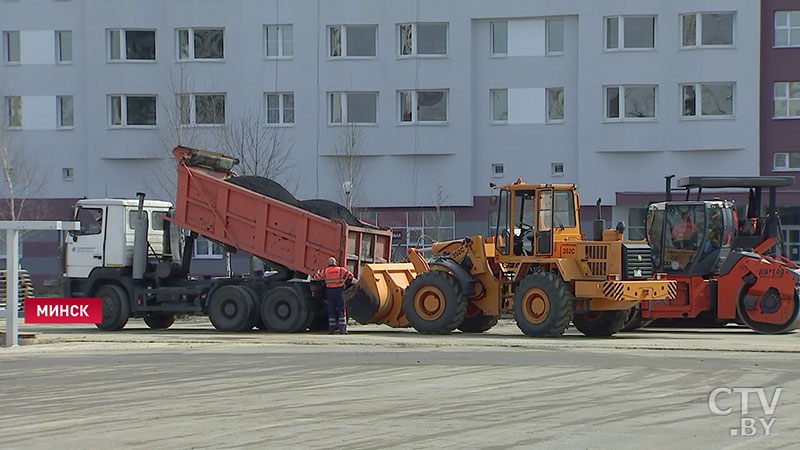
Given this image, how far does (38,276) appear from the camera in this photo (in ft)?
167

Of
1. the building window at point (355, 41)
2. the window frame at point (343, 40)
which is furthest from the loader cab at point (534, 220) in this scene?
the building window at point (355, 41)

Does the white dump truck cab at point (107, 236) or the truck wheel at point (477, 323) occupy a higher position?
the white dump truck cab at point (107, 236)

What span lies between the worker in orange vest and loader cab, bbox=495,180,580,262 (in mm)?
3067

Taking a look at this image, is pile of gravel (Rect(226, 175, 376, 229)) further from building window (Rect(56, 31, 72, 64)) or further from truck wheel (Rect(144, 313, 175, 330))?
building window (Rect(56, 31, 72, 64))

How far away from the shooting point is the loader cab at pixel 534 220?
22812 mm

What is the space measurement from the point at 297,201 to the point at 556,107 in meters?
25.9

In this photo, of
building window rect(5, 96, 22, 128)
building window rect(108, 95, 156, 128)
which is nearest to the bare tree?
building window rect(108, 95, 156, 128)

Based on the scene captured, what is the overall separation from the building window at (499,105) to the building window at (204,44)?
11.4 meters

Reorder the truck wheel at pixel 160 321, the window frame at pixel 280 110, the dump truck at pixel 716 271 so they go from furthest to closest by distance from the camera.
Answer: the window frame at pixel 280 110
the truck wheel at pixel 160 321
the dump truck at pixel 716 271

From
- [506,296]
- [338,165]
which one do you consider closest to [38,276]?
[338,165]

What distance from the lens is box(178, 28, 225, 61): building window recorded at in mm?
50469

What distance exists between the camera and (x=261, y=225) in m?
24.6

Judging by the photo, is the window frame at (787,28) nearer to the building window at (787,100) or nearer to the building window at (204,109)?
the building window at (787,100)

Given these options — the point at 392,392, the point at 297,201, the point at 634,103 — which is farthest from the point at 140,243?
the point at 634,103
